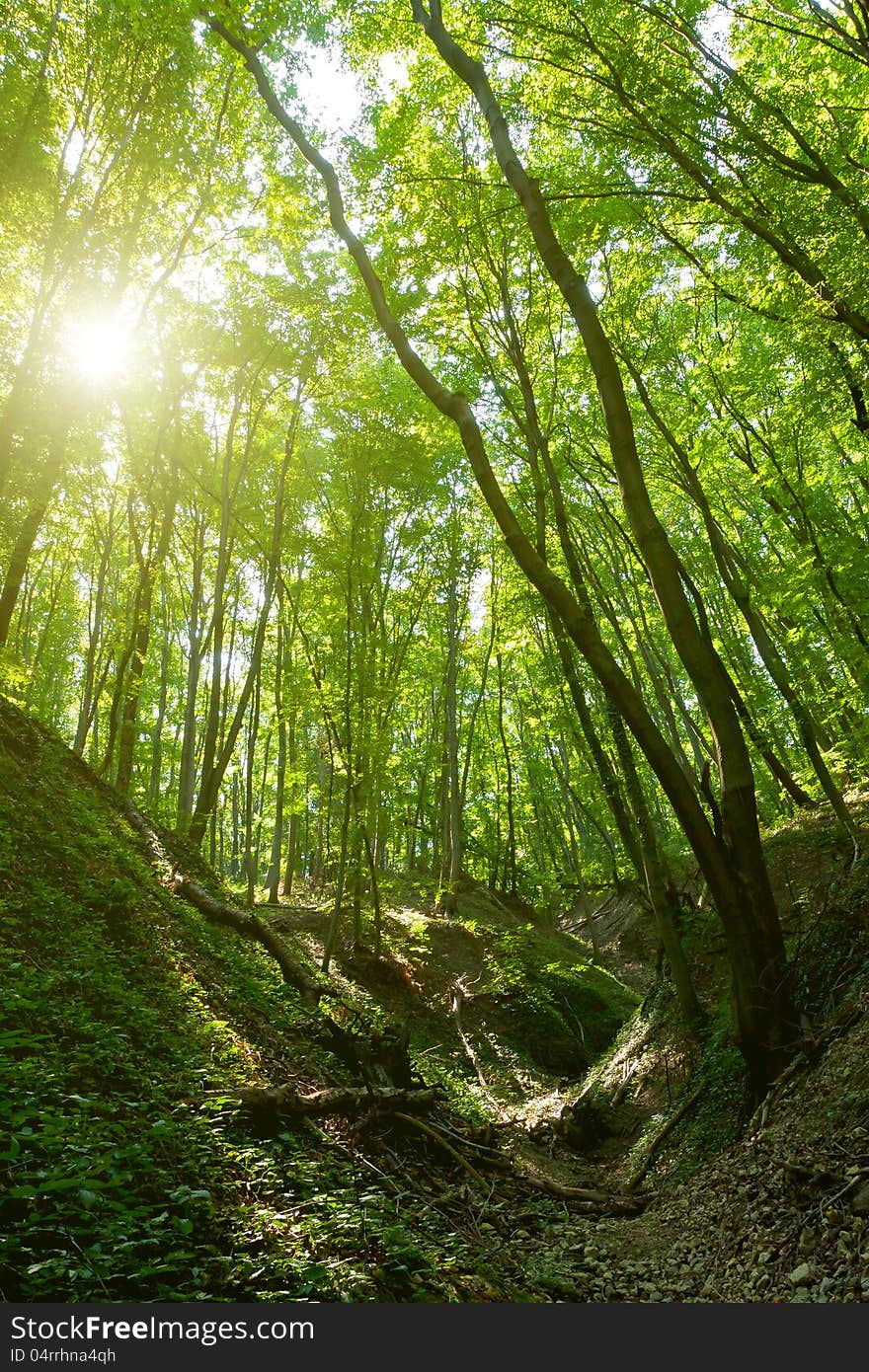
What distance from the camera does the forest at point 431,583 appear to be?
3537 mm

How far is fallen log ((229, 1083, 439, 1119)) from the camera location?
4.14m

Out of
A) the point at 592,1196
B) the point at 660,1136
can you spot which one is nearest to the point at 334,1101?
the point at 592,1196

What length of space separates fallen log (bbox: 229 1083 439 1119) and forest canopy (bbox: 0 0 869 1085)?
2.71 metres

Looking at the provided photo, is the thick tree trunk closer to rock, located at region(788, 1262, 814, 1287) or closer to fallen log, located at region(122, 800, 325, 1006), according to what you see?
rock, located at region(788, 1262, 814, 1287)

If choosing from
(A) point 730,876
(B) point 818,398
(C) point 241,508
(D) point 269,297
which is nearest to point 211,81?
(D) point 269,297

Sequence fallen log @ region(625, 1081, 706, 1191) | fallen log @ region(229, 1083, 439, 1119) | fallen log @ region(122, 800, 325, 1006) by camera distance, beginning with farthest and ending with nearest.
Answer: fallen log @ region(122, 800, 325, 1006) → fallen log @ region(625, 1081, 706, 1191) → fallen log @ region(229, 1083, 439, 1119)

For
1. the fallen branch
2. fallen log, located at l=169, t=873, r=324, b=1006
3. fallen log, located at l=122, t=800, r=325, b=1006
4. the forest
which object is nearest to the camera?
the forest

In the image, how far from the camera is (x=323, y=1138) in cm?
446

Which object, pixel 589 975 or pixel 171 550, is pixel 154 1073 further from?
pixel 171 550

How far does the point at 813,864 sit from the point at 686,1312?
294 inches

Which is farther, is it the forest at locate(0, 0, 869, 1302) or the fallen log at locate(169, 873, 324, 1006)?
the fallen log at locate(169, 873, 324, 1006)

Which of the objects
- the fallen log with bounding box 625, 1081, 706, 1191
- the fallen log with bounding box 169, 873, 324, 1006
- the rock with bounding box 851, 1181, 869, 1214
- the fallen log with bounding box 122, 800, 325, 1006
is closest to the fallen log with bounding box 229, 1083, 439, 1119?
the fallen log with bounding box 625, 1081, 706, 1191

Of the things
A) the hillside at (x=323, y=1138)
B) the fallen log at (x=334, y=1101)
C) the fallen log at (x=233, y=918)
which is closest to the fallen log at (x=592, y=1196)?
the hillside at (x=323, y=1138)

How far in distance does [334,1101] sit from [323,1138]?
1.38 feet
